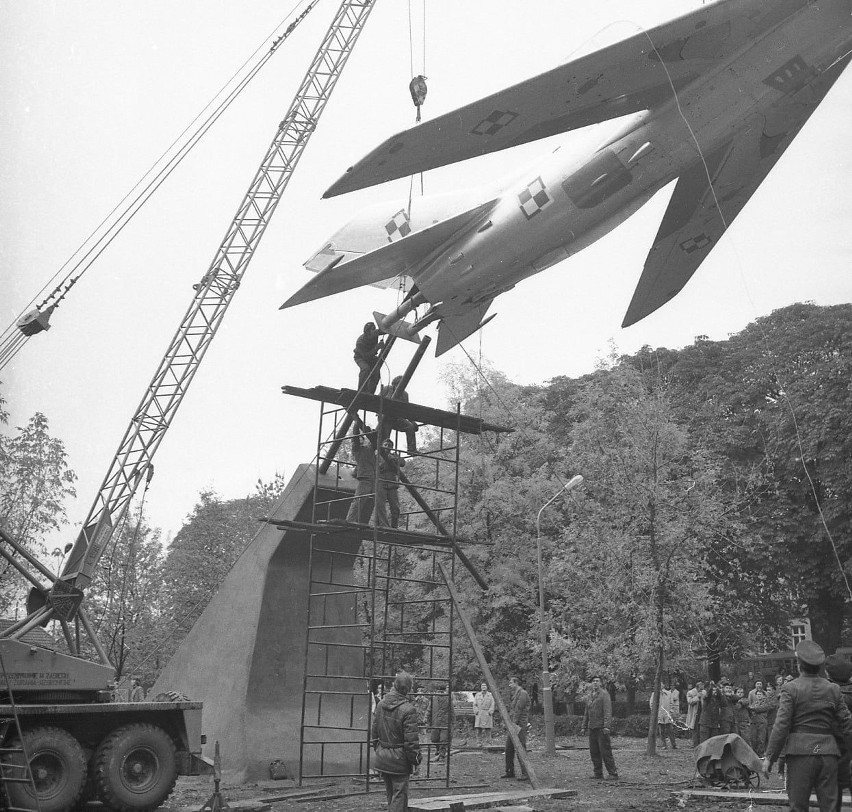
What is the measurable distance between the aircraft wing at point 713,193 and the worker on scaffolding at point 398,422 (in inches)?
152

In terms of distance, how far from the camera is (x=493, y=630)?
29.6 meters

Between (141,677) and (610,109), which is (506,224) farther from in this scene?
(141,677)

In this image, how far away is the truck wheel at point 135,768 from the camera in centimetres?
1166

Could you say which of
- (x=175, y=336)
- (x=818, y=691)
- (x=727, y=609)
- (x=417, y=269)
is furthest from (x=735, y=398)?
(x=818, y=691)

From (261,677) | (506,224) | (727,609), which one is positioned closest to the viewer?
(506,224)

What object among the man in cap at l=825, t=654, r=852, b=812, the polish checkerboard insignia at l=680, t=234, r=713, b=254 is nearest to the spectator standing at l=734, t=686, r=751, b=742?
the man in cap at l=825, t=654, r=852, b=812

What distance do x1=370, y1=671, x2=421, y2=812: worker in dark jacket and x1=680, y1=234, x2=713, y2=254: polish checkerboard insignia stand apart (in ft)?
23.1

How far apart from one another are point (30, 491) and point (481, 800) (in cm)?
789

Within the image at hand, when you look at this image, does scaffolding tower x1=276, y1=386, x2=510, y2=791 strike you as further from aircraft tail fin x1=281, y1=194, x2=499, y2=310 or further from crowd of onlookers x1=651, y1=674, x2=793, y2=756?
crowd of onlookers x1=651, y1=674, x2=793, y2=756

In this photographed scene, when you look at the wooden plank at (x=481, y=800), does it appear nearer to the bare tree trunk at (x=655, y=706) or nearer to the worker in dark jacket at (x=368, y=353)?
the worker in dark jacket at (x=368, y=353)

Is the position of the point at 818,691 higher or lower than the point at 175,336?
lower

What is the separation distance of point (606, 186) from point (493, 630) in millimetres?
20753

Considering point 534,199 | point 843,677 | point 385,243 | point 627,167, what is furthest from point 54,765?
point 627,167

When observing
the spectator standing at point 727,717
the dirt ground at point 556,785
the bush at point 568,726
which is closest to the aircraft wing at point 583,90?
the dirt ground at point 556,785
